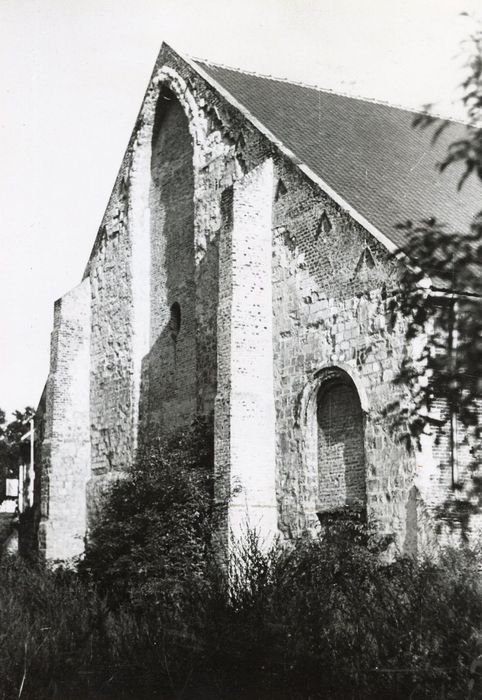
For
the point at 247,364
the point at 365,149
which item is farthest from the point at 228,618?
the point at 365,149

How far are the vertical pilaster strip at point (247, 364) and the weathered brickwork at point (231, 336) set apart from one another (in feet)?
0.09

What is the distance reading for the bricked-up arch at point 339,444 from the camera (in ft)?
55.9

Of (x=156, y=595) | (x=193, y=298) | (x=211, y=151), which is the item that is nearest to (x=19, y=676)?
(x=156, y=595)

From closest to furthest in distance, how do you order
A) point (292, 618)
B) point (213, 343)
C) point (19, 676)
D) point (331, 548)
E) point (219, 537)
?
point (292, 618) → point (19, 676) → point (331, 548) → point (219, 537) → point (213, 343)

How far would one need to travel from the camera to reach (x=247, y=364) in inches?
740

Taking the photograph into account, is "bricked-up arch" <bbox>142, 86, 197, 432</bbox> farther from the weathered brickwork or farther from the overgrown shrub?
the overgrown shrub

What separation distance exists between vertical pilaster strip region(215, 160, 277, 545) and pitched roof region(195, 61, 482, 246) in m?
1.51

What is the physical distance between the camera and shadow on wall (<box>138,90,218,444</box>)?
847 inches

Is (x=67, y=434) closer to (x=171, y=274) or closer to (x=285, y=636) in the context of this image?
(x=171, y=274)

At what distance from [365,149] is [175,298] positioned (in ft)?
18.4

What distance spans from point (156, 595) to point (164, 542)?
4.89ft

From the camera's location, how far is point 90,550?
20.0m

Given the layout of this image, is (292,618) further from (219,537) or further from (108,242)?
(108,242)

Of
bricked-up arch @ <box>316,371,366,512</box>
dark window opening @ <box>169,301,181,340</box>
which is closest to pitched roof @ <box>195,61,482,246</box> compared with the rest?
bricked-up arch @ <box>316,371,366,512</box>
